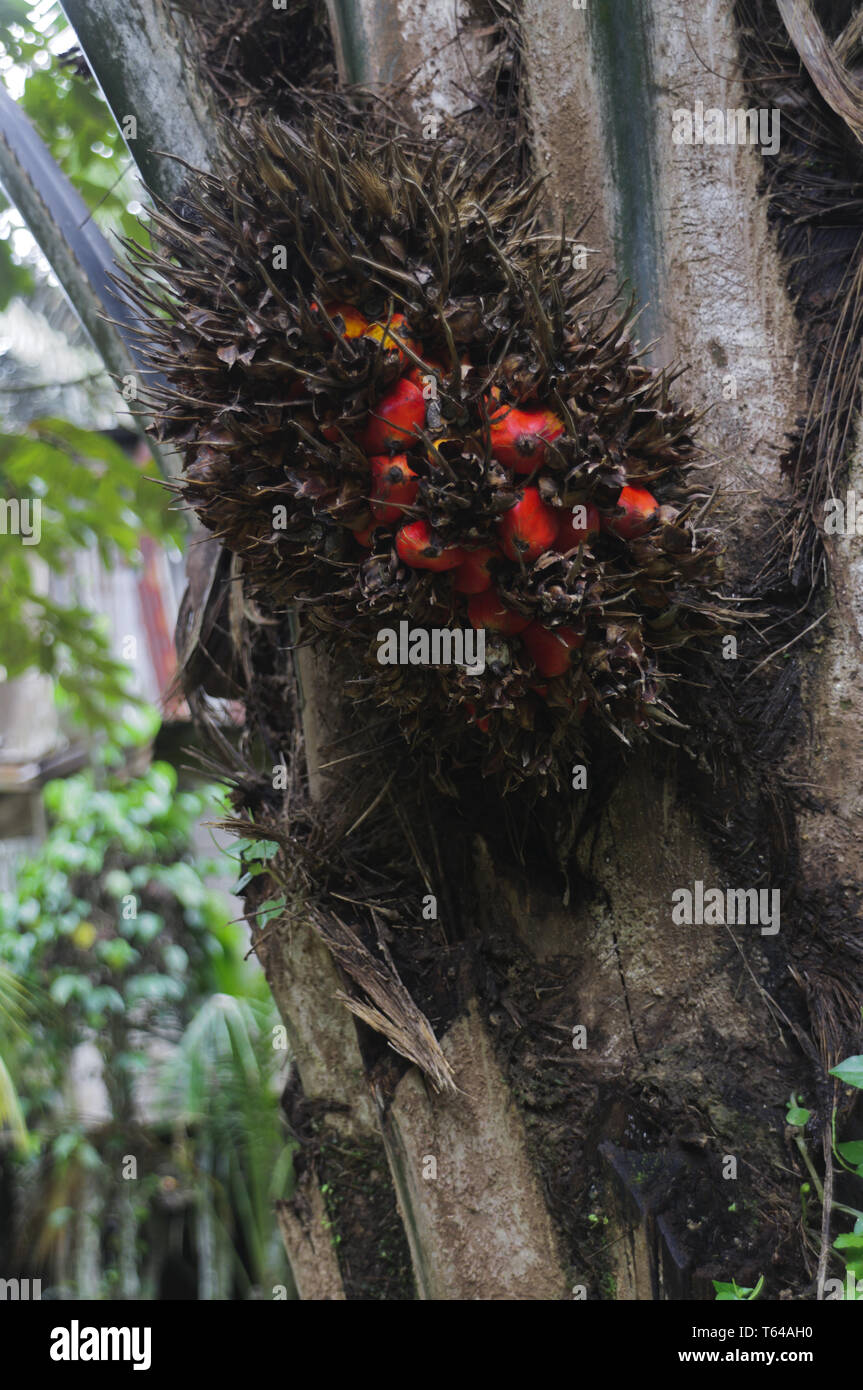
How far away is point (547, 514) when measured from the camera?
1200 mm

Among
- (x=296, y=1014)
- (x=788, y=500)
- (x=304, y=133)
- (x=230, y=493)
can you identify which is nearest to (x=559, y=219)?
(x=304, y=133)

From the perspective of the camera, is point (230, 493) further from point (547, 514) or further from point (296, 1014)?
point (296, 1014)

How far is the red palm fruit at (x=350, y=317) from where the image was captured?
4.10 feet

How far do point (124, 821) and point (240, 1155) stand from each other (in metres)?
1.61

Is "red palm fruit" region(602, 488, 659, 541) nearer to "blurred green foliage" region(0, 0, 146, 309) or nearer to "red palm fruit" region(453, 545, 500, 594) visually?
"red palm fruit" region(453, 545, 500, 594)

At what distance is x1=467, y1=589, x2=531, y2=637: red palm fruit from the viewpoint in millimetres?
1223

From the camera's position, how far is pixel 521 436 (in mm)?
1185

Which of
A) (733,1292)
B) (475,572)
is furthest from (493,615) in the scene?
(733,1292)

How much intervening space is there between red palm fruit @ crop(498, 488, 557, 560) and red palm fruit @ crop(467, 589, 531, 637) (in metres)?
0.06

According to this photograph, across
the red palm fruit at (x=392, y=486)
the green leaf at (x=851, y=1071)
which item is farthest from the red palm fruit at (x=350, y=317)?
the green leaf at (x=851, y=1071)

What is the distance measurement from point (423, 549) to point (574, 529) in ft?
0.59

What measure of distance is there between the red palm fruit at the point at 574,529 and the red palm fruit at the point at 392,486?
0.18 meters

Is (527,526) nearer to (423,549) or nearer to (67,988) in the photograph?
(423,549)

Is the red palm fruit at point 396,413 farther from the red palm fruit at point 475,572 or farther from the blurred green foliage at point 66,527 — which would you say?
the blurred green foliage at point 66,527
